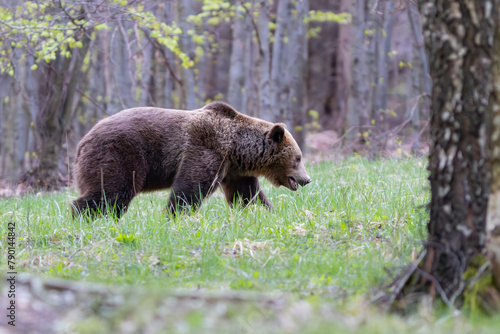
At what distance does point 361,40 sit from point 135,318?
525 inches

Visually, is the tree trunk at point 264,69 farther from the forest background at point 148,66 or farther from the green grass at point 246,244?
the green grass at point 246,244

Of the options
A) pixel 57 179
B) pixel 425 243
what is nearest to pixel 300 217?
pixel 425 243

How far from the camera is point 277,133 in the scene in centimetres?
777

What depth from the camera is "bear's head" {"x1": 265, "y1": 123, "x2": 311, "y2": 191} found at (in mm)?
7926

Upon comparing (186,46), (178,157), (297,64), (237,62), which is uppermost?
(186,46)

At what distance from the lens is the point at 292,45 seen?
1541 cm

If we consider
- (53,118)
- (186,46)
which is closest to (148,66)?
(186,46)

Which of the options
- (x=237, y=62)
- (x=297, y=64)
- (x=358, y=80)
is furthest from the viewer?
(x=237, y=62)

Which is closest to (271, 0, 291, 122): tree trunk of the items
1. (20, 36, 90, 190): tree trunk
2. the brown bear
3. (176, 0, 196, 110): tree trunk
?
(176, 0, 196, 110): tree trunk

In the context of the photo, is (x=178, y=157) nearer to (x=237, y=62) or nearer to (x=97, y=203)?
(x=97, y=203)

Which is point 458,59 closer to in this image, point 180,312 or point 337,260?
point 337,260

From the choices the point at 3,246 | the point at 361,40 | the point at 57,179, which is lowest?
the point at 57,179

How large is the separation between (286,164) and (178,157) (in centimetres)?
164

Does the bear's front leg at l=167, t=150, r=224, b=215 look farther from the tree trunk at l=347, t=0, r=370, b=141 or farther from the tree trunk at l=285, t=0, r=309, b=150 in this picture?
the tree trunk at l=347, t=0, r=370, b=141
